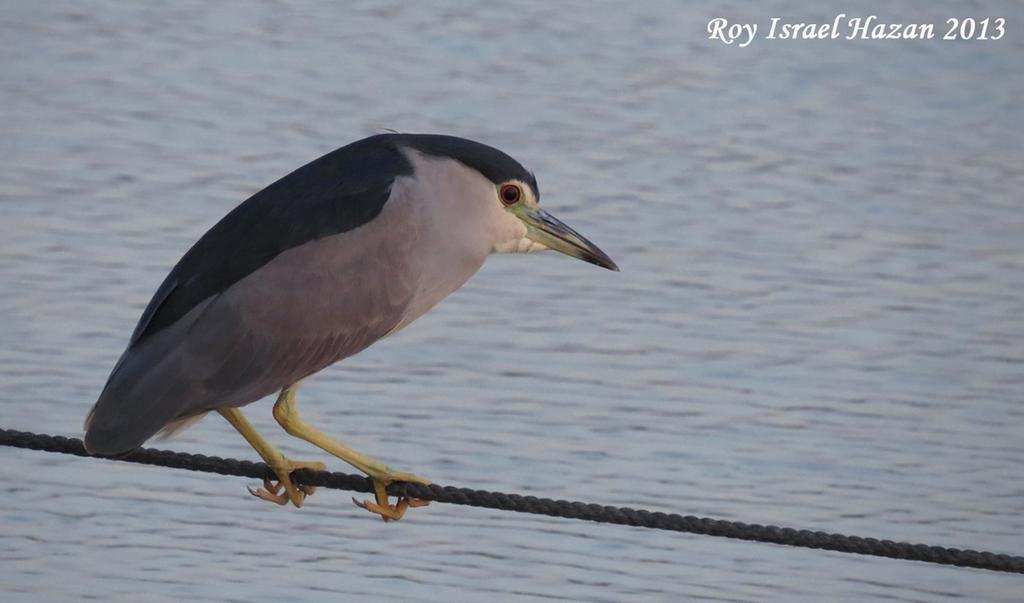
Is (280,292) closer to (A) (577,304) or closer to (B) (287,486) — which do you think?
(B) (287,486)

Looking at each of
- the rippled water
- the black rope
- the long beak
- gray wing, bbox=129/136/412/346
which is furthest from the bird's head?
the rippled water

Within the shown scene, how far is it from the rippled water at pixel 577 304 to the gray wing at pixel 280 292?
2.43 meters

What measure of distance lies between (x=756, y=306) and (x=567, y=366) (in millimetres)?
1362

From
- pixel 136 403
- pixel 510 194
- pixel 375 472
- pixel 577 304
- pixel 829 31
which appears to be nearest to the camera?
pixel 136 403

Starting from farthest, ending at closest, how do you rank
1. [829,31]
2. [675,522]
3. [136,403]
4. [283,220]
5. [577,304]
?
[829,31] < [577,304] < [283,220] < [136,403] < [675,522]

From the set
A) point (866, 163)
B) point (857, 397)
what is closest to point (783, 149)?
point (866, 163)

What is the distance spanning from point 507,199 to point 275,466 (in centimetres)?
85

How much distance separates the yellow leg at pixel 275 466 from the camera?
174 inches

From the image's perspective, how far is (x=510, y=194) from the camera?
4.73 m

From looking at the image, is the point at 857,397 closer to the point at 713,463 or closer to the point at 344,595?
the point at 713,463

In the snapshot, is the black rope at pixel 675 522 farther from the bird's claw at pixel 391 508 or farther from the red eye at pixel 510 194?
the red eye at pixel 510 194

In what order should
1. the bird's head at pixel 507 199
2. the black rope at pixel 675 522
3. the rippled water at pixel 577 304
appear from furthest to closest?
the rippled water at pixel 577 304, the bird's head at pixel 507 199, the black rope at pixel 675 522

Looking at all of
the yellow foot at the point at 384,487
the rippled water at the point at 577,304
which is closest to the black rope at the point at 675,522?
the yellow foot at the point at 384,487

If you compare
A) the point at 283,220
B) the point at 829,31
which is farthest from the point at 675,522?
the point at 829,31
